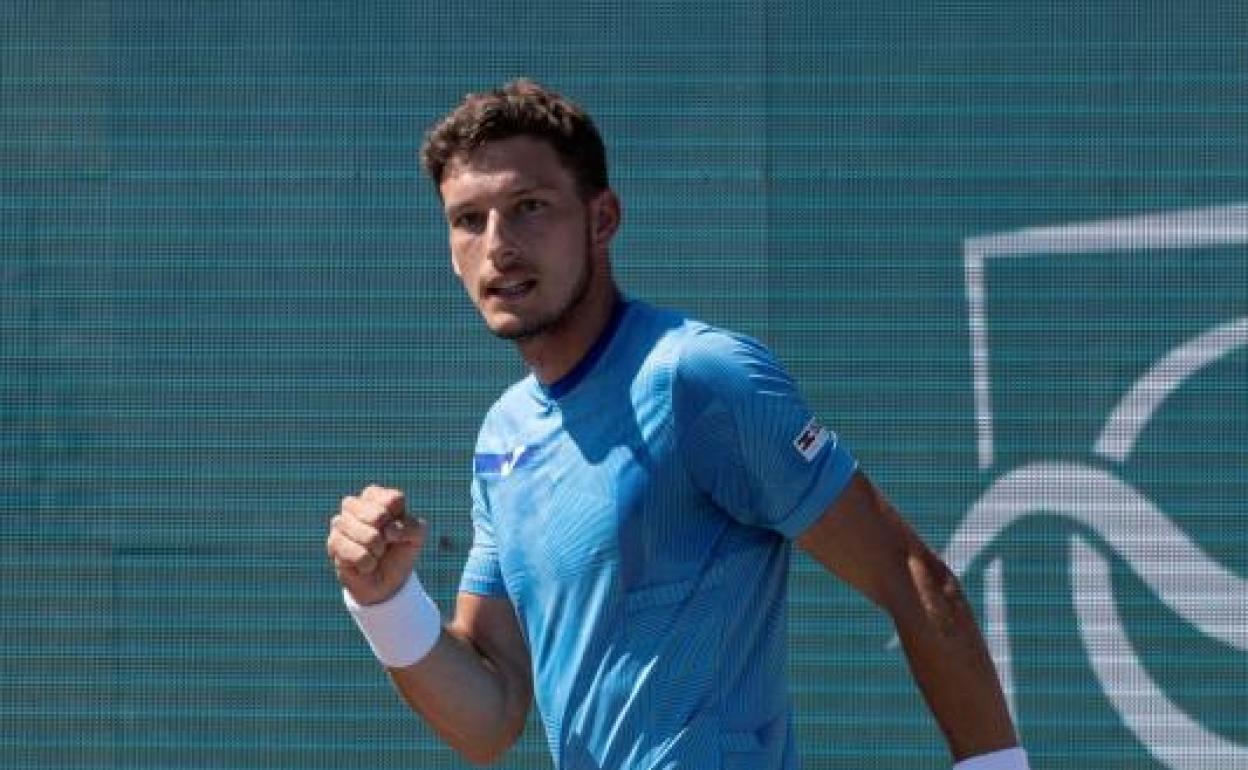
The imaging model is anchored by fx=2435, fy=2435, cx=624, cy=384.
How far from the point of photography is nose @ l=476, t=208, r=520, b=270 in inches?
110

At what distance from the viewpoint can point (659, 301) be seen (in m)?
5.45

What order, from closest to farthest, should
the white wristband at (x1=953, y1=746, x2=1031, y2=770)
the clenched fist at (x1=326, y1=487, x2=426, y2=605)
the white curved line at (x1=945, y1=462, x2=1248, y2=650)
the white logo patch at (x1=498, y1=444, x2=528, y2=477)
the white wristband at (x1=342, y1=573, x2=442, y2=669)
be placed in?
the white wristband at (x1=953, y1=746, x2=1031, y2=770), the clenched fist at (x1=326, y1=487, x2=426, y2=605), the white logo patch at (x1=498, y1=444, x2=528, y2=477), the white wristband at (x1=342, y1=573, x2=442, y2=669), the white curved line at (x1=945, y1=462, x2=1248, y2=650)

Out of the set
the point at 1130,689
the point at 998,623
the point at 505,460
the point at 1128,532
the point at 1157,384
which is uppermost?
the point at 505,460

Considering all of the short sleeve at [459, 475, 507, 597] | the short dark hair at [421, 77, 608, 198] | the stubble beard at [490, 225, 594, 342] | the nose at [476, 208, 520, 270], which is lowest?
the short sleeve at [459, 475, 507, 597]

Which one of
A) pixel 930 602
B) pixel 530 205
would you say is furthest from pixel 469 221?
pixel 930 602

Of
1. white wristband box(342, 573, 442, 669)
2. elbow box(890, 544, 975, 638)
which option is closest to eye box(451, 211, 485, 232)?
white wristband box(342, 573, 442, 669)

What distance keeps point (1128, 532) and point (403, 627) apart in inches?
107

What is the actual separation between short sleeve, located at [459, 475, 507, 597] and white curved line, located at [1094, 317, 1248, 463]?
2.53 meters

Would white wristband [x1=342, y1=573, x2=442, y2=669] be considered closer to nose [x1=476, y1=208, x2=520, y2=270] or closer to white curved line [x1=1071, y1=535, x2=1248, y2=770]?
nose [x1=476, y1=208, x2=520, y2=270]

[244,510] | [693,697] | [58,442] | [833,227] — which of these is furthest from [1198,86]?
[693,697]

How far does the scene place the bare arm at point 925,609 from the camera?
8.54 feet

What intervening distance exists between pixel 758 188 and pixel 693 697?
2.86 meters

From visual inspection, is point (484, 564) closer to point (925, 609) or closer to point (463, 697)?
point (463, 697)

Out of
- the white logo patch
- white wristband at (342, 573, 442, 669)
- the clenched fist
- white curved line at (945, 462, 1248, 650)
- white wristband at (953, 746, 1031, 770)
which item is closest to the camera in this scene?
white wristband at (953, 746, 1031, 770)
